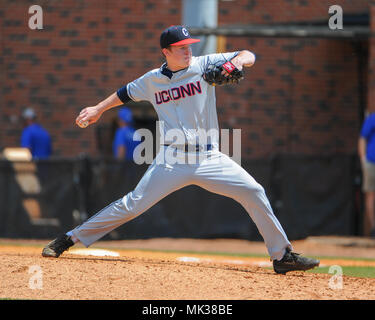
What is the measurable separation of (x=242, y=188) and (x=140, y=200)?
0.94 meters

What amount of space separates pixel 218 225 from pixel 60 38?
17.3ft

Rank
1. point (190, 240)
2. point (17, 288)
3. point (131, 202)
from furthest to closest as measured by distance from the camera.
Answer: point (190, 240) → point (131, 202) → point (17, 288)

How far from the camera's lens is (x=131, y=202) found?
659cm

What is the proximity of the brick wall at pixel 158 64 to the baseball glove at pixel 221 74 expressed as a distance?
25.6 ft

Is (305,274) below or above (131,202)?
below

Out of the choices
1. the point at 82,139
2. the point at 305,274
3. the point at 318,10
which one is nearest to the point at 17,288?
the point at 305,274

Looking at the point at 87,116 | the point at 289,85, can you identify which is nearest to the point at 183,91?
the point at 87,116

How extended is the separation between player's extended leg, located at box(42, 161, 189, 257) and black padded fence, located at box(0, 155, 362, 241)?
199 inches

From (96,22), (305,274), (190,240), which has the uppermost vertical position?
(96,22)

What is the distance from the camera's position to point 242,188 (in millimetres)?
6426

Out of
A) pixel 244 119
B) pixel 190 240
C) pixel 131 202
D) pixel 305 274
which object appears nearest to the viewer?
pixel 131 202

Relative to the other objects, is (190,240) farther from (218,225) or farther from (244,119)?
(244,119)

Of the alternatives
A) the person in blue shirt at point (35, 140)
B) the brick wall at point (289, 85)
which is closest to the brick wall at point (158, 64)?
the brick wall at point (289, 85)

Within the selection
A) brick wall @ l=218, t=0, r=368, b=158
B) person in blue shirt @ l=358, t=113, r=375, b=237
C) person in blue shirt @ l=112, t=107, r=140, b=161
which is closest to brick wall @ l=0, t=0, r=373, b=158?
brick wall @ l=218, t=0, r=368, b=158
